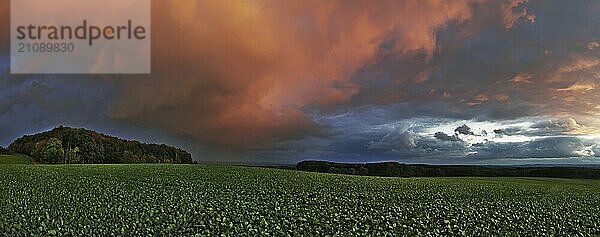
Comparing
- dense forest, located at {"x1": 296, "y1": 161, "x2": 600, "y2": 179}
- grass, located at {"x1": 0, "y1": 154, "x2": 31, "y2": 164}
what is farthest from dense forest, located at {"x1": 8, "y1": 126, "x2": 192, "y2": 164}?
dense forest, located at {"x1": 296, "y1": 161, "x2": 600, "y2": 179}

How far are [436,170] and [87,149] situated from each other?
7569cm

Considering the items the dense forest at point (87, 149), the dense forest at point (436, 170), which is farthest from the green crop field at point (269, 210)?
the dense forest at point (87, 149)

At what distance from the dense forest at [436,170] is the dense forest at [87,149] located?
4432 centimetres

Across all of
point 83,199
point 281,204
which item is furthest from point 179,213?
point 83,199

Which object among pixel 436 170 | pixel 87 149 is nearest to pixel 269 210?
pixel 436 170

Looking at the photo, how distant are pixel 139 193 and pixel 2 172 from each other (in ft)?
90.3

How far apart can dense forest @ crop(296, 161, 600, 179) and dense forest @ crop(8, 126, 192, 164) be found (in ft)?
145

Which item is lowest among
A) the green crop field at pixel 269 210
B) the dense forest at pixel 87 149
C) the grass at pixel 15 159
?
the green crop field at pixel 269 210

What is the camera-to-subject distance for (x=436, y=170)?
97500 millimetres

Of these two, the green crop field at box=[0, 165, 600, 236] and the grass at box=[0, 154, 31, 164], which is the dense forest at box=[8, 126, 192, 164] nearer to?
the grass at box=[0, 154, 31, 164]

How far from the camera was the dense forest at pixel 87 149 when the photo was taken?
348 feet

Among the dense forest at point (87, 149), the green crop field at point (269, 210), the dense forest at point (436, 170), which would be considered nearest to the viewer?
the green crop field at point (269, 210)

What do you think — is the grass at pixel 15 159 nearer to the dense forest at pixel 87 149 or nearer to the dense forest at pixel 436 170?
the dense forest at pixel 87 149

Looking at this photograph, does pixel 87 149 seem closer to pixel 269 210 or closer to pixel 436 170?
pixel 436 170
